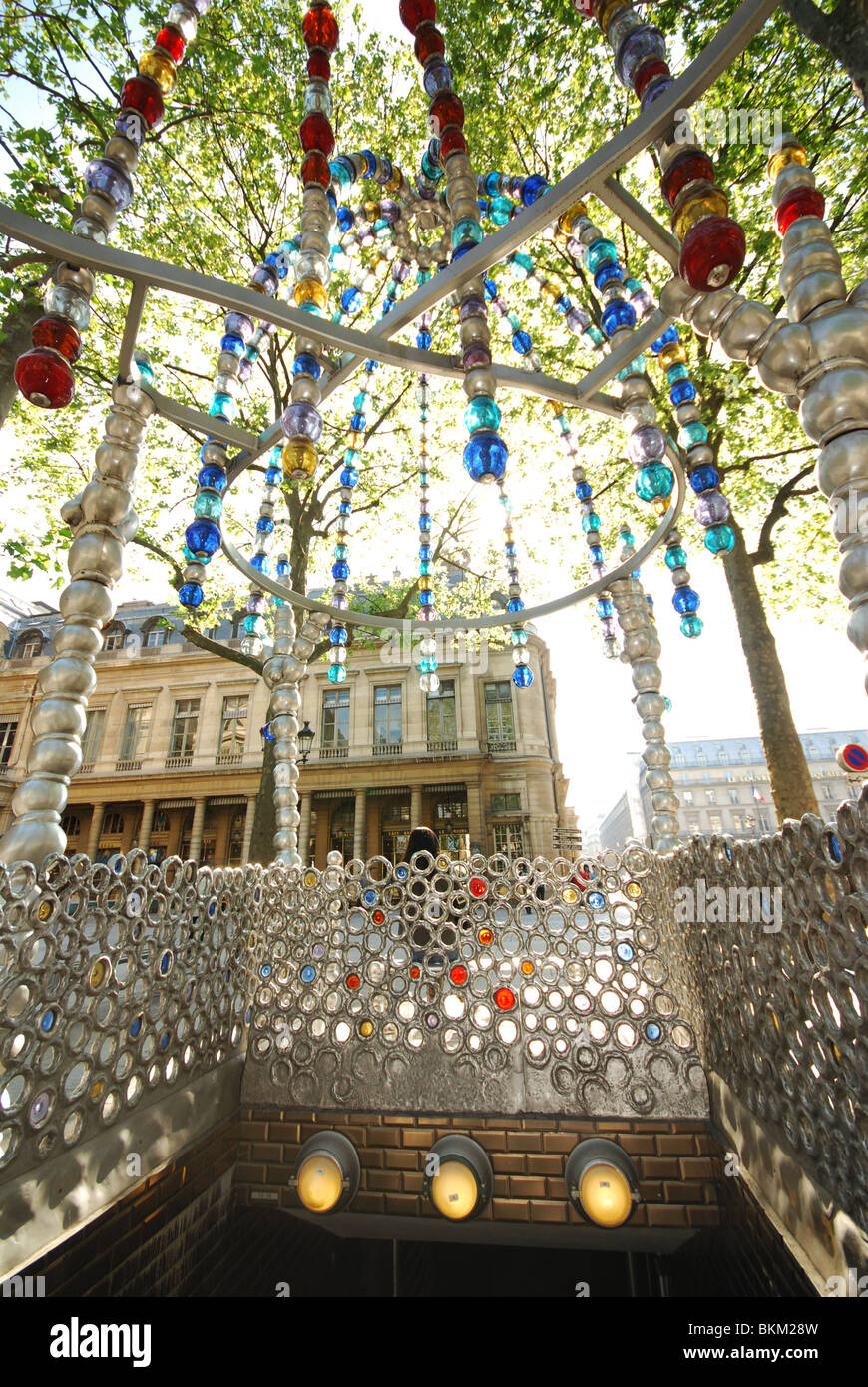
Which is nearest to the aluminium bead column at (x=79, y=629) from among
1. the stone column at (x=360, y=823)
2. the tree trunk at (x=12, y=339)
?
the tree trunk at (x=12, y=339)

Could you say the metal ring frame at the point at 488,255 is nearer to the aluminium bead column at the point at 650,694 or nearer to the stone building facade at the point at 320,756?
the aluminium bead column at the point at 650,694

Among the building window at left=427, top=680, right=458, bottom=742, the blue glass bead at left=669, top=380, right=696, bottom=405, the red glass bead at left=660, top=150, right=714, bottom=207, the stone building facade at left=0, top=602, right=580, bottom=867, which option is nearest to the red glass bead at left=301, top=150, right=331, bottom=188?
the red glass bead at left=660, top=150, right=714, bottom=207

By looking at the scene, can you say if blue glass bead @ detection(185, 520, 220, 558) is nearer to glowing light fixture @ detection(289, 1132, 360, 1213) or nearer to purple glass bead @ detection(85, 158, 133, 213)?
purple glass bead @ detection(85, 158, 133, 213)

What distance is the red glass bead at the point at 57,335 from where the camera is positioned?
2479 millimetres

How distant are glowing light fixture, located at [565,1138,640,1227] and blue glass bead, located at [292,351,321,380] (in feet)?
13.8

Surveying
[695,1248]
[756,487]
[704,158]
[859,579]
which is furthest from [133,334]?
[756,487]

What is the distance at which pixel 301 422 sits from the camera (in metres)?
2.69

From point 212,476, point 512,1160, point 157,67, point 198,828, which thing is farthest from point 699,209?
point 198,828

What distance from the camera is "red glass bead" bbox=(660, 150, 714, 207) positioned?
6.76ft

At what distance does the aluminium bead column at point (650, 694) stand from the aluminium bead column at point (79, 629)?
398 cm

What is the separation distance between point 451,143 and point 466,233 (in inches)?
23.1

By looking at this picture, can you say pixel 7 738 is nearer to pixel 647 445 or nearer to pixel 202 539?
pixel 202 539

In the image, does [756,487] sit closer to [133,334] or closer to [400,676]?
[133,334]
